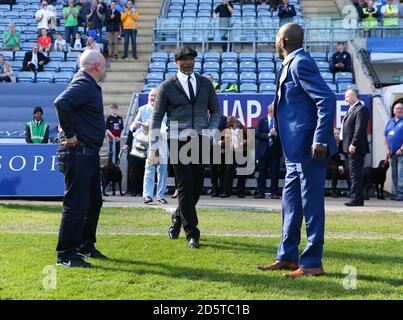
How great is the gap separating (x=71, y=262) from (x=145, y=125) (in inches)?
284

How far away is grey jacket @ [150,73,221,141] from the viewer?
8727 millimetres

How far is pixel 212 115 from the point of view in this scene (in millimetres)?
8945

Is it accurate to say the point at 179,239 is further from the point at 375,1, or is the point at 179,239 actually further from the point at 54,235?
the point at 375,1

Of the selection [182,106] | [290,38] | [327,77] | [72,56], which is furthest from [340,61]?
[290,38]

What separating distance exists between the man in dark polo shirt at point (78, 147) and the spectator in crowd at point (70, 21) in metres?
16.2

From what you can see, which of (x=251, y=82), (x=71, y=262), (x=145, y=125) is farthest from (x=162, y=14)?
(x=71, y=262)

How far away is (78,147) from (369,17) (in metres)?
16.3

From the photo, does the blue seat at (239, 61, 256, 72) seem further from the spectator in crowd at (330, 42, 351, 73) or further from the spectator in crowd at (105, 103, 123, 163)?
the spectator in crowd at (105, 103, 123, 163)

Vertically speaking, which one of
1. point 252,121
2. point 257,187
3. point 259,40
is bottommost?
point 257,187

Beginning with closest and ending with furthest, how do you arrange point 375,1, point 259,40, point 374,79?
1. point 374,79
2. point 259,40
3. point 375,1

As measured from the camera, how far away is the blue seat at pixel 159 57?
72.1ft

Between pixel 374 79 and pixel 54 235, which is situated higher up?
pixel 374 79

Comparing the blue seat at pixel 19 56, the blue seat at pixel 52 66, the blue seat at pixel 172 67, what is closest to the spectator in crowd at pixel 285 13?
the blue seat at pixel 172 67

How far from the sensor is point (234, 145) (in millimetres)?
16344
